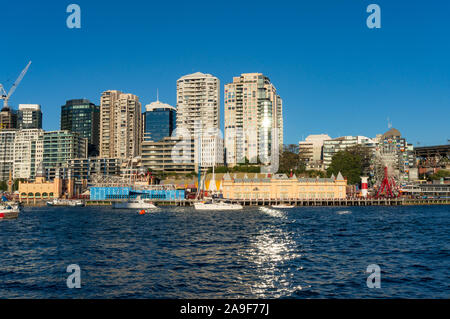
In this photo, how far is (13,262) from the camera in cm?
3447

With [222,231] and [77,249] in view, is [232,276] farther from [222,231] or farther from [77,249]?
[222,231]

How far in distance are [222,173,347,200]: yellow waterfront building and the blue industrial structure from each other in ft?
68.0

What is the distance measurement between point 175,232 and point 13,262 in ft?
80.3

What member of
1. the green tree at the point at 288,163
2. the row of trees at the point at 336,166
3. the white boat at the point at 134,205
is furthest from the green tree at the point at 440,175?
the white boat at the point at 134,205

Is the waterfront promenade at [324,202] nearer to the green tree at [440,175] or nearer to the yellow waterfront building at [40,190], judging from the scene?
the yellow waterfront building at [40,190]

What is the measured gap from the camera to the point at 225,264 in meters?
32.7

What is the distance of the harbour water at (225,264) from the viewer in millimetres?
24641

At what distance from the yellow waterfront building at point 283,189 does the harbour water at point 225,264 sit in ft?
278

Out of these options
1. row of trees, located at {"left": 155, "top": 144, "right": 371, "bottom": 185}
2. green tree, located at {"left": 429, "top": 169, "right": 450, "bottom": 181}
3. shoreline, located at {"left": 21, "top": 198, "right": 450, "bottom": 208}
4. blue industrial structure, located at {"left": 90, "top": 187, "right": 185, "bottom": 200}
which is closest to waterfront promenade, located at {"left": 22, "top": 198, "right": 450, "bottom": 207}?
shoreline, located at {"left": 21, "top": 198, "right": 450, "bottom": 208}

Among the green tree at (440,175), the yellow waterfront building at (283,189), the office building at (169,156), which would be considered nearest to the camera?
the yellow waterfront building at (283,189)

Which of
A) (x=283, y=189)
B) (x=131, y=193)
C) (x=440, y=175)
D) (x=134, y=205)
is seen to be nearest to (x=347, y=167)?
(x=283, y=189)

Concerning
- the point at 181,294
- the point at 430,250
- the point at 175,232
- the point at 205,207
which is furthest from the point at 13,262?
the point at 205,207

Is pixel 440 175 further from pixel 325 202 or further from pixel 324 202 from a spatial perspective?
pixel 324 202
